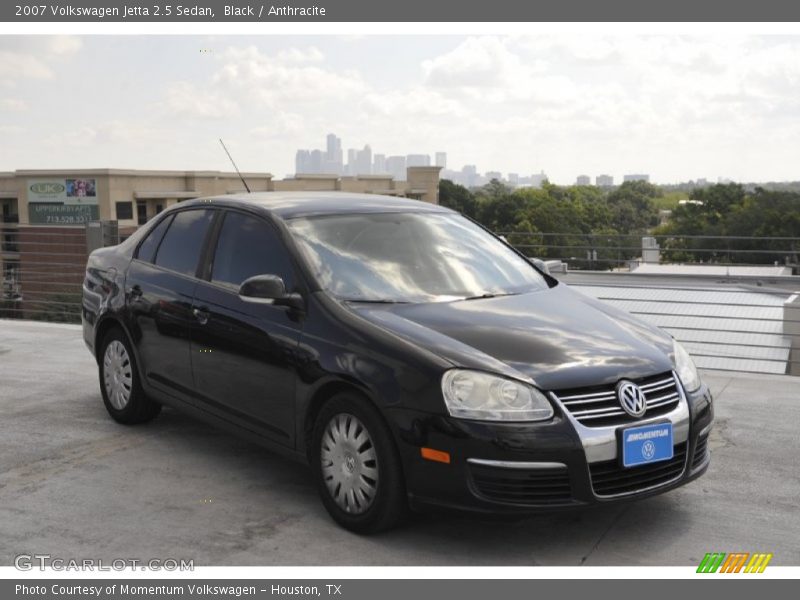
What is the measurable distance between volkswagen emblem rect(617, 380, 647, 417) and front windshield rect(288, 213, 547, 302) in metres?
1.09

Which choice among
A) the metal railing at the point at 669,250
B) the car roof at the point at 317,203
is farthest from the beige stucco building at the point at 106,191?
the car roof at the point at 317,203

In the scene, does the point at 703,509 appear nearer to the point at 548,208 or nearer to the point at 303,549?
the point at 303,549

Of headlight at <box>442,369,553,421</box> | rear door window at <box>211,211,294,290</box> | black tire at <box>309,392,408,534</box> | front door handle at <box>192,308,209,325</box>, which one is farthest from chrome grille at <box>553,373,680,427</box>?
front door handle at <box>192,308,209,325</box>

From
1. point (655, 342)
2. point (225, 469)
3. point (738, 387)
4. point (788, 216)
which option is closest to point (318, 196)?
point (225, 469)

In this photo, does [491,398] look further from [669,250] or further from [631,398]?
[669,250]

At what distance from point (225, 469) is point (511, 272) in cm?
204

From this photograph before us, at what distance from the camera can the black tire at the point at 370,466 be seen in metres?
4.44

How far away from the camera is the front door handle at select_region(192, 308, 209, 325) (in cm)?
567

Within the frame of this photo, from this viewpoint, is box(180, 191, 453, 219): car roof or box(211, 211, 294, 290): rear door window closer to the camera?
box(211, 211, 294, 290): rear door window

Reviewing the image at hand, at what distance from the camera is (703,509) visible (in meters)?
5.14

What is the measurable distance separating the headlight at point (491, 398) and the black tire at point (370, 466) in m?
0.36

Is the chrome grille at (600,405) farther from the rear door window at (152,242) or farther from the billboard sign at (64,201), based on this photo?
the billboard sign at (64,201)
